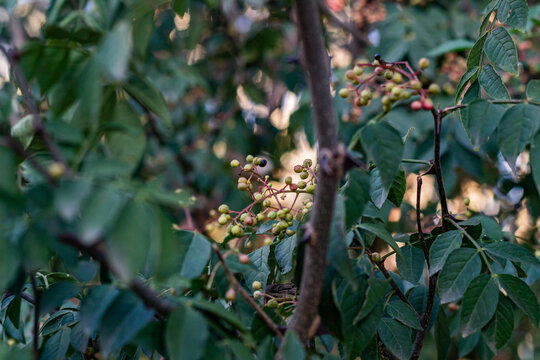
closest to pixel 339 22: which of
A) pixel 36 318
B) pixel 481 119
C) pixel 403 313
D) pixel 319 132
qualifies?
pixel 481 119

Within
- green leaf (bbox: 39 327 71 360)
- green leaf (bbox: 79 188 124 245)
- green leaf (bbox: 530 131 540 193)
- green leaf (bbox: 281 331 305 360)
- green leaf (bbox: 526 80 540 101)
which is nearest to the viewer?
green leaf (bbox: 79 188 124 245)

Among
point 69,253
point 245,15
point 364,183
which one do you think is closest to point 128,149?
point 69,253

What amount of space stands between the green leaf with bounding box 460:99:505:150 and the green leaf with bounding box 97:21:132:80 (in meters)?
0.61

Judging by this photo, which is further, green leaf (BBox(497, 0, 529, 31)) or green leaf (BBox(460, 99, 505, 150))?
green leaf (BBox(497, 0, 529, 31))

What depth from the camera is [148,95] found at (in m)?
0.76

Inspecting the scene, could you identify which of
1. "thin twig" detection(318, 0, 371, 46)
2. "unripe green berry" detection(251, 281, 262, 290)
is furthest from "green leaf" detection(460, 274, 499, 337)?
"thin twig" detection(318, 0, 371, 46)

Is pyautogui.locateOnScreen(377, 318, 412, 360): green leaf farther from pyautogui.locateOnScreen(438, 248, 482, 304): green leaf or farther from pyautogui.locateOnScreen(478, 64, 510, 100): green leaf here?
pyautogui.locateOnScreen(478, 64, 510, 100): green leaf

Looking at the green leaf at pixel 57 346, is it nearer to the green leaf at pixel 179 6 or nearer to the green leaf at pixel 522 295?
the green leaf at pixel 179 6

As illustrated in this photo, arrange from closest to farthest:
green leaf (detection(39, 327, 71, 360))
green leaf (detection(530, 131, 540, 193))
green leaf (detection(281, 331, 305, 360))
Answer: green leaf (detection(281, 331, 305, 360)) < green leaf (detection(530, 131, 540, 193)) < green leaf (detection(39, 327, 71, 360))

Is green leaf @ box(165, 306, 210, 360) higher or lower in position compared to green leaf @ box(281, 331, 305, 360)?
higher

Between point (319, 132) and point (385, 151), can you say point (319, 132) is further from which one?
point (385, 151)

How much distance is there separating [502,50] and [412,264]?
1.56 ft

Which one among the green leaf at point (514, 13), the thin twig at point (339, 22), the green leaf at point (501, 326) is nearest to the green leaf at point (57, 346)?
the green leaf at point (501, 326)

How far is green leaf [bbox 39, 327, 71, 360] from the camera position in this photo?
0.99m
